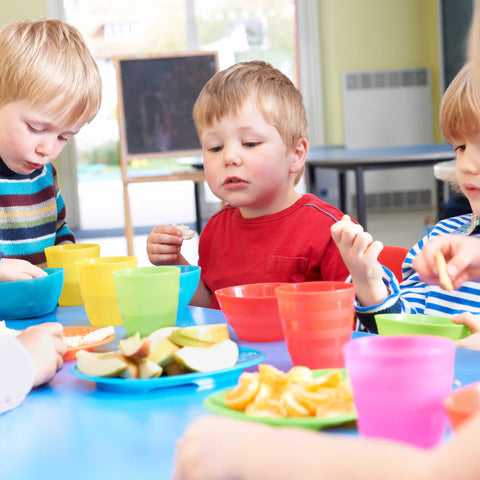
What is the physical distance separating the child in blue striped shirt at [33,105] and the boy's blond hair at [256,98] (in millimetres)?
259

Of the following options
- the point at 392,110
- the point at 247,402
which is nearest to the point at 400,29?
the point at 392,110

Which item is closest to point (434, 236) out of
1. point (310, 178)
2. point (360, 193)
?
point (360, 193)

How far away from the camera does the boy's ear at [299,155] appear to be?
1519mm

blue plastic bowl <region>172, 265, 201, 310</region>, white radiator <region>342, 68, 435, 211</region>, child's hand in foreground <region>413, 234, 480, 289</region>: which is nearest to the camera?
child's hand in foreground <region>413, 234, 480, 289</region>

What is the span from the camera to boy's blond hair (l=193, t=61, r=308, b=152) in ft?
4.66

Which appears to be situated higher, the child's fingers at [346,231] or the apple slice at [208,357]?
the child's fingers at [346,231]

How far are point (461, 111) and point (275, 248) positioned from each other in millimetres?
445

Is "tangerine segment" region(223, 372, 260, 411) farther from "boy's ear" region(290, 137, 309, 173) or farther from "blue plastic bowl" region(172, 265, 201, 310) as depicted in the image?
"boy's ear" region(290, 137, 309, 173)

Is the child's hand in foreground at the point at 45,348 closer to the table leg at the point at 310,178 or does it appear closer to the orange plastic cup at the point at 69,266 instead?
the orange plastic cup at the point at 69,266

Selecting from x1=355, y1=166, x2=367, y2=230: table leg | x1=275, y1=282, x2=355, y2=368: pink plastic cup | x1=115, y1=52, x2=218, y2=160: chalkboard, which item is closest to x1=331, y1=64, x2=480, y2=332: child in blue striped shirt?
x1=275, y1=282, x2=355, y2=368: pink plastic cup

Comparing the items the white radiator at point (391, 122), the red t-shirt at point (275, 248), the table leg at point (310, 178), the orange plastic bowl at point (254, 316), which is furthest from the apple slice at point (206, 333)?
the white radiator at point (391, 122)

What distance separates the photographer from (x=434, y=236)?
3.99 ft

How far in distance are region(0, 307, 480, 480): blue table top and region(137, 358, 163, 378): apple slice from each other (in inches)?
0.7

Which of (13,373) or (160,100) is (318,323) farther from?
(160,100)
